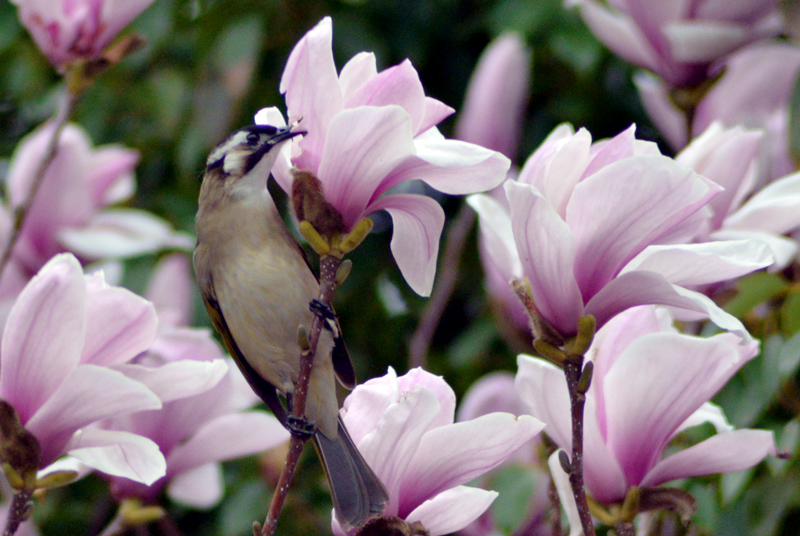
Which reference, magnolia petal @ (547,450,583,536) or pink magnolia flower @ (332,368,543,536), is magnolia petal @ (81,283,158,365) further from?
magnolia petal @ (547,450,583,536)

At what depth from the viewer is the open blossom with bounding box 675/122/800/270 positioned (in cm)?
61

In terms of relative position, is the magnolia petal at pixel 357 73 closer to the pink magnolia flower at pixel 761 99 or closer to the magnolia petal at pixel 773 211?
the magnolia petal at pixel 773 211

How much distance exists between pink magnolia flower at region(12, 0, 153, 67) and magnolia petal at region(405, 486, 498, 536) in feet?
1.69

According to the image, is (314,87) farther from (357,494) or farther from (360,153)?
(357,494)

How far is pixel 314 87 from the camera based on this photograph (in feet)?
1.58

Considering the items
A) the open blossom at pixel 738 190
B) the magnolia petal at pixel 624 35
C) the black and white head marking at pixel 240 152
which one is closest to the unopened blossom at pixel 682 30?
the magnolia petal at pixel 624 35

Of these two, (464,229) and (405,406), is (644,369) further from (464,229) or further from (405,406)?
(464,229)

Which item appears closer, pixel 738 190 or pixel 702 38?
pixel 738 190

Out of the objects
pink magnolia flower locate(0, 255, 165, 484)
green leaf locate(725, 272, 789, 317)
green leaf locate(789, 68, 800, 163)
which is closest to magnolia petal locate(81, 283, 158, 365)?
pink magnolia flower locate(0, 255, 165, 484)

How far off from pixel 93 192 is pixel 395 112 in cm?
78

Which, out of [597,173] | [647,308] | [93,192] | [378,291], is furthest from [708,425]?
[378,291]

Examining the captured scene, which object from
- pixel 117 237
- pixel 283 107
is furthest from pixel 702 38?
pixel 283 107

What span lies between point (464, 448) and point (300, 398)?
94mm

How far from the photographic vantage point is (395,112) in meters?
0.44
